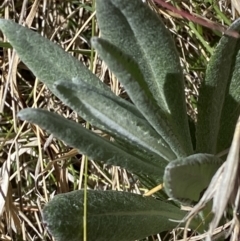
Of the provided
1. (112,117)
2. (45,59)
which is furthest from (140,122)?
(45,59)

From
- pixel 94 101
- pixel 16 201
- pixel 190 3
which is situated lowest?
pixel 16 201

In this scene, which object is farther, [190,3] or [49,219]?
[190,3]

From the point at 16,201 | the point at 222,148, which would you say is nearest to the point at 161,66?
the point at 222,148

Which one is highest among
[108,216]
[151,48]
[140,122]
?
[151,48]

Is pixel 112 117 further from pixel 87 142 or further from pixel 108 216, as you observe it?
pixel 108 216

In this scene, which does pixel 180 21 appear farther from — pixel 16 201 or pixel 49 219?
pixel 49 219

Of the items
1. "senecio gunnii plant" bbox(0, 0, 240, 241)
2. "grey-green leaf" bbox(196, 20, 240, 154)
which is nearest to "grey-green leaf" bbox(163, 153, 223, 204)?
"senecio gunnii plant" bbox(0, 0, 240, 241)

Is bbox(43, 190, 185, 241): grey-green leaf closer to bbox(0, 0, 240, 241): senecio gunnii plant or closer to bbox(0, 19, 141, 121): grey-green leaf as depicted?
bbox(0, 0, 240, 241): senecio gunnii plant
